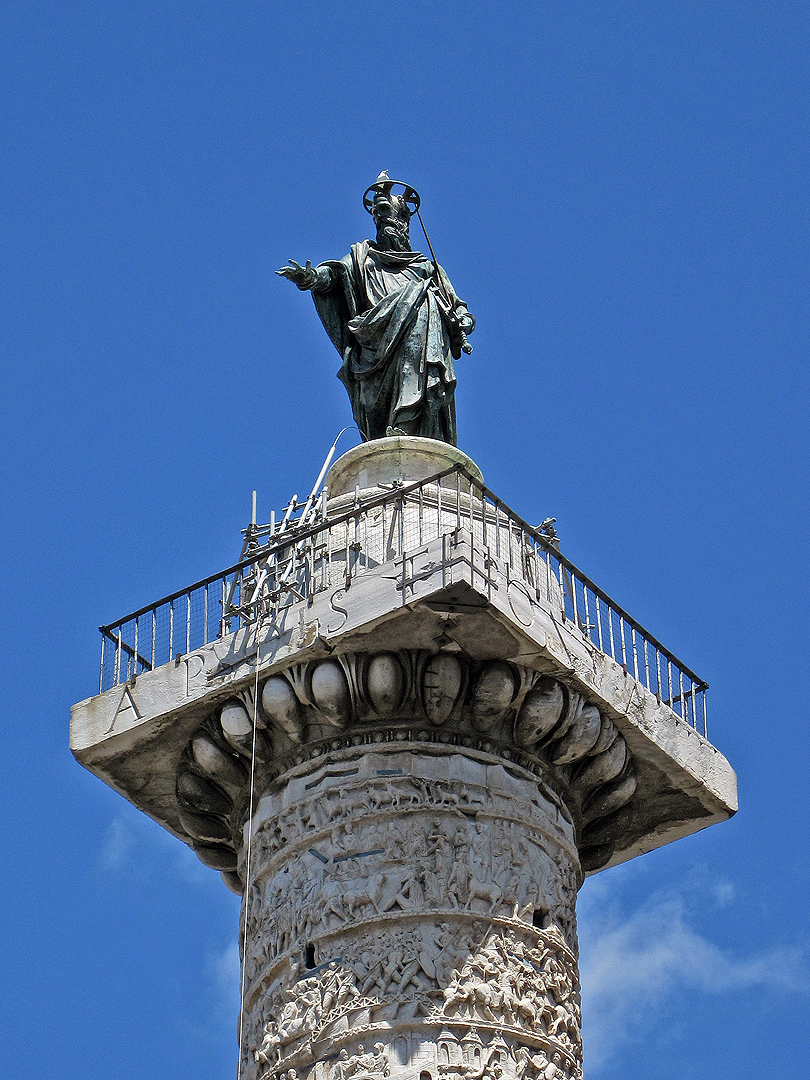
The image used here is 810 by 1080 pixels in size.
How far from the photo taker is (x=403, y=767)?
15.3m

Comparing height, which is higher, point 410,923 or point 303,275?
point 303,275

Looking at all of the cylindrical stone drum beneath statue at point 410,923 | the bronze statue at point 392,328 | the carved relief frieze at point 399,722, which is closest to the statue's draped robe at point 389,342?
the bronze statue at point 392,328

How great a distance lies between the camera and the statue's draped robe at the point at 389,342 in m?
18.3

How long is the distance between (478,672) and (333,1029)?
2.72m

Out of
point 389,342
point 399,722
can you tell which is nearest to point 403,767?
point 399,722

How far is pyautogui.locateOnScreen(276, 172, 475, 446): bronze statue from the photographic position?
18359 millimetres

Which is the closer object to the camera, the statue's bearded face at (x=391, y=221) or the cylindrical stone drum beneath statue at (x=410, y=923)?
the cylindrical stone drum beneath statue at (x=410, y=923)

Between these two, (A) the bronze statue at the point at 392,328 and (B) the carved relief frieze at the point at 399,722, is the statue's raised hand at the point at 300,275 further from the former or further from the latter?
(B) the carved relief frieze at the point at 399,722

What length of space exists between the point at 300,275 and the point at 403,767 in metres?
5.16

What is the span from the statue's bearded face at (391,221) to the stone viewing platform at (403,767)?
301 centimetres

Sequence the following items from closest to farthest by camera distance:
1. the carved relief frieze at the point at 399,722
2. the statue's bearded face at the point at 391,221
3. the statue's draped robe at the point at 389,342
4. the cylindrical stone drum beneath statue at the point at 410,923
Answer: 1. the cylindrical stone drum beneath statue at the point at 410,923
2. the carved relief frieze at the point at 399,722
3. the statue's draped robe at the point at 389,342
4. the statue's bearded face at the point at 391,221

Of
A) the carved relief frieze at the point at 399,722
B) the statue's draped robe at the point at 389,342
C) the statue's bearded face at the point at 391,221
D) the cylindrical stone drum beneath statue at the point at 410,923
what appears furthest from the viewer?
the statue's bearded face at the point at 391,221

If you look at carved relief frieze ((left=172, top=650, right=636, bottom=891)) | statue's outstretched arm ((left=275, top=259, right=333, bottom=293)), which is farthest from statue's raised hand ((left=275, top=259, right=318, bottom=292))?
carved relief frieze ((left=172, top=650, right=636, bottom=891))

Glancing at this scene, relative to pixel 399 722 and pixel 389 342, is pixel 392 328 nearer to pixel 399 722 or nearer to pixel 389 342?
pixel 389 342
